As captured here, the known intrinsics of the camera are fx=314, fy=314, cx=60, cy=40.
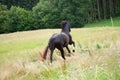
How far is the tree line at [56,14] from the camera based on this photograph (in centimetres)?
6762

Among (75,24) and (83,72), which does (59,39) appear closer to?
(83,72)

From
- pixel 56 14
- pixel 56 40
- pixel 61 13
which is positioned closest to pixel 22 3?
pixel 56 14

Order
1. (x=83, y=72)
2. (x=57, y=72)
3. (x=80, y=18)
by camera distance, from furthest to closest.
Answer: (x=80, y=18) < (x=57, y=72) < (x=83, y=72)

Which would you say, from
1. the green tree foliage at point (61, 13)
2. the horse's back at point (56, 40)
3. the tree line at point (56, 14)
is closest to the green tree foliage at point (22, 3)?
the tree line at point (56, 14)

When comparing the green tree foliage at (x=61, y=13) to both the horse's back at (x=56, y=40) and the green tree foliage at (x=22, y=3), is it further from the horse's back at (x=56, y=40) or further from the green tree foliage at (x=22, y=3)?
the horse's back at (x=56, y=40)

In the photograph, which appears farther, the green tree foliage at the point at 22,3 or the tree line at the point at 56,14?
the green tree foliage at the point at 22,3

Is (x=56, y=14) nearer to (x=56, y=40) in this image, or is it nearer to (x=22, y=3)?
(x=22, y=3)

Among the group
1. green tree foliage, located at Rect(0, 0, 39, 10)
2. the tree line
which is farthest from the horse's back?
green tree foliage, located at Rect(0, 0, 39, 10)

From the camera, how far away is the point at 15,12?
75125 millimetres

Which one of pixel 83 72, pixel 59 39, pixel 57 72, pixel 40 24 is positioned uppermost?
pixel 83 72

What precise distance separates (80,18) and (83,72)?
2364 inches

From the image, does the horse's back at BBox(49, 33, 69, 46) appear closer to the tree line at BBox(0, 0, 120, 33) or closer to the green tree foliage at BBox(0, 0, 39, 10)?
the tree line at BBox(0, 0, 120, 33)

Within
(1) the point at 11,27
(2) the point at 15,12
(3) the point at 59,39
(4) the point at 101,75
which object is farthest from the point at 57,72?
Answer: (2) the point at 15,12

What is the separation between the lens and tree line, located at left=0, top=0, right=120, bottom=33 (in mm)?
67625
